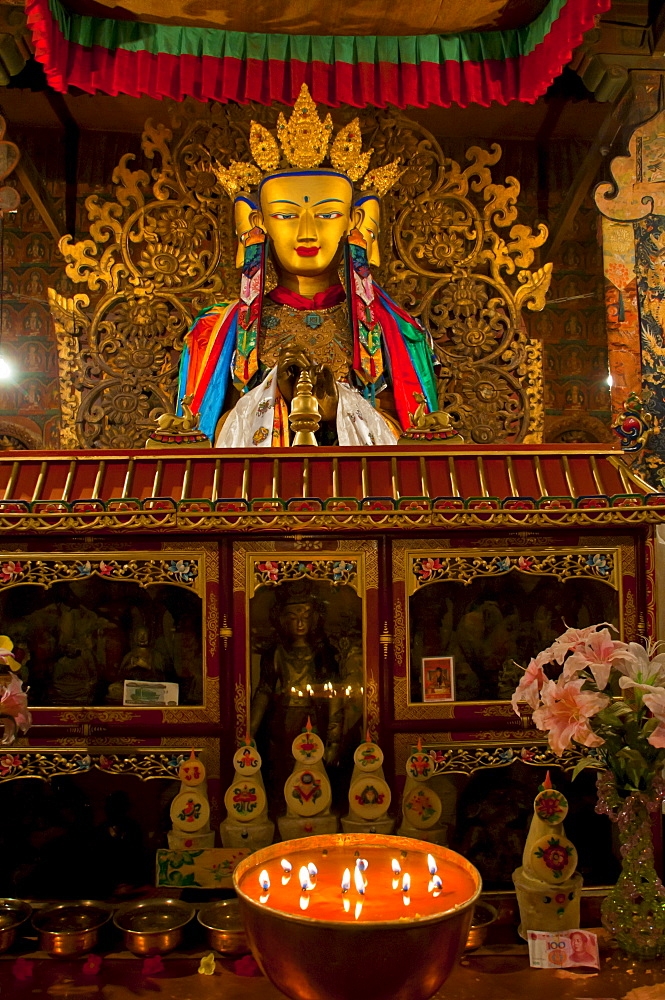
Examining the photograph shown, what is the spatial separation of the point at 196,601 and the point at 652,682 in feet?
3.87

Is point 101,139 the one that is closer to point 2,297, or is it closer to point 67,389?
point 2,297

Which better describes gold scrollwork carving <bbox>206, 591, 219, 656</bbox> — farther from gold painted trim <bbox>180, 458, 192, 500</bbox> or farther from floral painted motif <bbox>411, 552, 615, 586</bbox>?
floral painted motif <bbox>411, 552, 615, 586</bbox>

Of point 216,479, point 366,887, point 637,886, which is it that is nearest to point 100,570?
point 216,479

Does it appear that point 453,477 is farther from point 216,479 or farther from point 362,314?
point 362,314

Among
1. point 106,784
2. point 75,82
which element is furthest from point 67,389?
point 106,784

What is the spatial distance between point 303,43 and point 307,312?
3.70 ft

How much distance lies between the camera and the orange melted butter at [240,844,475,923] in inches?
53.1

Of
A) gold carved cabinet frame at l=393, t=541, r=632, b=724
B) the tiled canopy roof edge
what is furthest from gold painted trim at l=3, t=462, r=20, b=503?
gold carved cabinet frame at l=393, t=541, r=632, b=724

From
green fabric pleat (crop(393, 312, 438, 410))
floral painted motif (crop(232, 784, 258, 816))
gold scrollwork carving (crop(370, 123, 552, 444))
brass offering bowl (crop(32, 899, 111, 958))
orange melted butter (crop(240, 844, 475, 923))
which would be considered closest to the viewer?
orange melted butter (crop(240, 844, 475, 923))

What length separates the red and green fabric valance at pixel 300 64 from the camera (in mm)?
3465

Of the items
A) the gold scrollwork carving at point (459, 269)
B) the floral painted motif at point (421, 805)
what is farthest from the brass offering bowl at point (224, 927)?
the gold scrollwork carving at point (459, 269)

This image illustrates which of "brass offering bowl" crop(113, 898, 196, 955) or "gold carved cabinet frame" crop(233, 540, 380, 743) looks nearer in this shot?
"brass offering bowl" crop(113, 898, 196, 955)

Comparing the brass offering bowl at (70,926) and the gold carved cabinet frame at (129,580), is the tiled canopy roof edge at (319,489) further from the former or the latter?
the brass offering bowl at (70,926)

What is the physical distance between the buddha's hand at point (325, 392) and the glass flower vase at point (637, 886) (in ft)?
6.97
